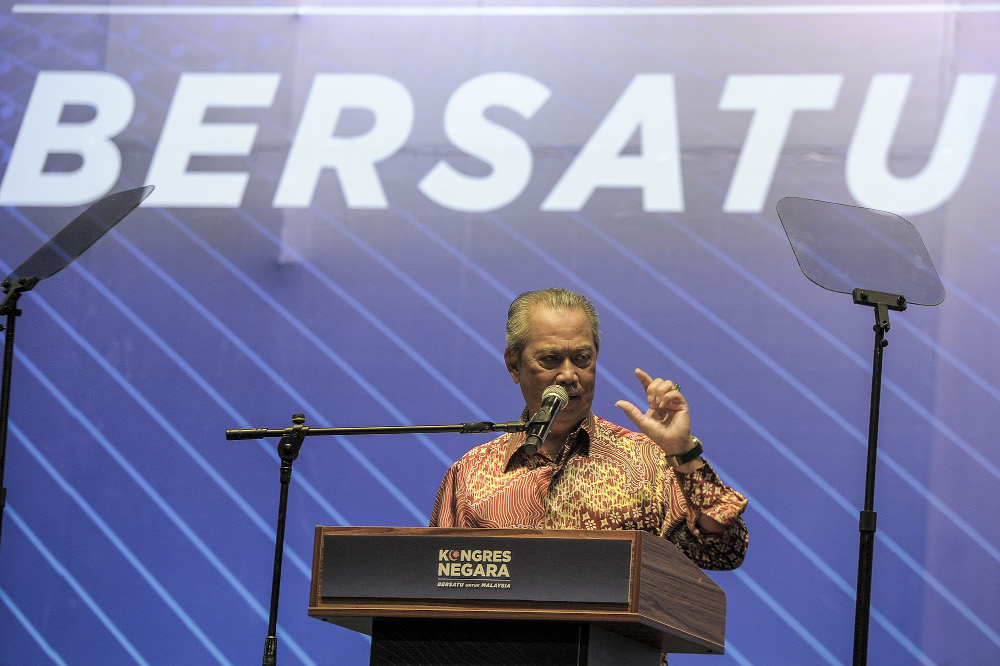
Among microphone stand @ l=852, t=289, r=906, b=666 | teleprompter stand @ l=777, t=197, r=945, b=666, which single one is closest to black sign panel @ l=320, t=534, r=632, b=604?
microphone stand @ l=852, t=289, r=906, b=666

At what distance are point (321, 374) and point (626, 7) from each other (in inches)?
66.9

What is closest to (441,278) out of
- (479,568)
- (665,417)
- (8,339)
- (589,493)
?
(8,339)

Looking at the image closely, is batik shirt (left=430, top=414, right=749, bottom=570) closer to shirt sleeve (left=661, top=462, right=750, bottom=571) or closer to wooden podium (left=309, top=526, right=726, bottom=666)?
shirt sleeve (left=661, top=462, right=750, bottom=571)

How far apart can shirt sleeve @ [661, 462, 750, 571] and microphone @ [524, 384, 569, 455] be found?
0.30 m

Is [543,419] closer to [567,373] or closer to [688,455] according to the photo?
[688,455]

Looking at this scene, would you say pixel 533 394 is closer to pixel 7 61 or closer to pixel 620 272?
pixel 620 272

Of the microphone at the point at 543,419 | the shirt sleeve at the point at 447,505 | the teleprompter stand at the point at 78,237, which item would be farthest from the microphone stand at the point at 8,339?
the microphone at the point at 543,419

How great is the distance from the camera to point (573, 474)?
2461mm

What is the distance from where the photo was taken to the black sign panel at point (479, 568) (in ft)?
6.11

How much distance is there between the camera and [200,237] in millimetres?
4332

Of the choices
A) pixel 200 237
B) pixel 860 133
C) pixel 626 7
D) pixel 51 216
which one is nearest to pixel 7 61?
pixel 51 216

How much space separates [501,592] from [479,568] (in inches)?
2.0

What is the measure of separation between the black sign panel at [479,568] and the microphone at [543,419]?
0.15m

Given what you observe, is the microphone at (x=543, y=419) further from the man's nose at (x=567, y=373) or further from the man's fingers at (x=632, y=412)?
the man's nose at (x=567, y=373)
